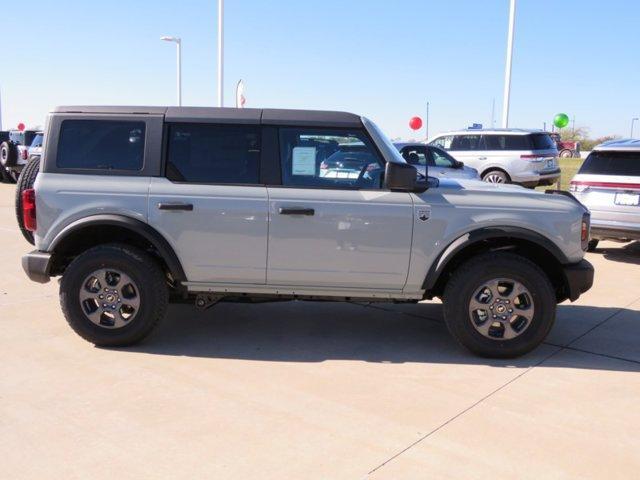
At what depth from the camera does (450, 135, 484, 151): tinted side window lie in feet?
55.9

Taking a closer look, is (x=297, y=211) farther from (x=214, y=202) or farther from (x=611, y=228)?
(x=611, y=228)

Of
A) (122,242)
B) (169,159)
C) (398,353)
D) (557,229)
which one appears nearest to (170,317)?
(122,242)

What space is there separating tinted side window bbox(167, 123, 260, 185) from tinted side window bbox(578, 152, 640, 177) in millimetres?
5760

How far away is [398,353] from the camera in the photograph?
4.82m

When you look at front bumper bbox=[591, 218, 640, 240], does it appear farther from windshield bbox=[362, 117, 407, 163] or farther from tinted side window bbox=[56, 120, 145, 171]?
tinted side window bbox=[56, 120, 145, 171]

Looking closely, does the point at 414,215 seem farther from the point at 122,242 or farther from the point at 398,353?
the point at 122,242

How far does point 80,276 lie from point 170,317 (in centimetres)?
122

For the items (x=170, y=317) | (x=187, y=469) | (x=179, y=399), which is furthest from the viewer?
(x=170, y=317)

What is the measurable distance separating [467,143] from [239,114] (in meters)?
13.5

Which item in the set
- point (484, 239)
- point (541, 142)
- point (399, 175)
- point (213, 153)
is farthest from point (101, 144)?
point (541, 142)

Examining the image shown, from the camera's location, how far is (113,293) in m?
4.72

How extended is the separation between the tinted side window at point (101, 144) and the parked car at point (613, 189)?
20.7 ft

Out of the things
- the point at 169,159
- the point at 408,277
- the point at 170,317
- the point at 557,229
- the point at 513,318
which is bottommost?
the point at 170,317

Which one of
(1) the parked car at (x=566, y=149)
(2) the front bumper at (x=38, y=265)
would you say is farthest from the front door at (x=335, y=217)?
(1) the parked car at (x=566, y=149)
